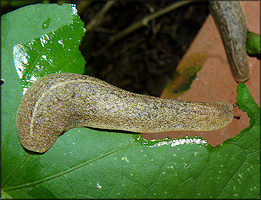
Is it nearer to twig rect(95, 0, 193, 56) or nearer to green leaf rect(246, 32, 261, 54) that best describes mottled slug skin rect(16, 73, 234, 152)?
green leaf rect(246, 32, 261, 54)

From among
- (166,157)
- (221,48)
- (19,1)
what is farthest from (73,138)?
(221,48)

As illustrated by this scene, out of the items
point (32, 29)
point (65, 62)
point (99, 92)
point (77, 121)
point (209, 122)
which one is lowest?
point (209, 122)

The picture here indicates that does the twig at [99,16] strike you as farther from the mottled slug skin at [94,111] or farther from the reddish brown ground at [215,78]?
the mottled slug skin at [94,111]

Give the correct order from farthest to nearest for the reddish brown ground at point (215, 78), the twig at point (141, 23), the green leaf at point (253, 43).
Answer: the twig at point (141, 23), the green leaf at point (253, 43), the reddish brown ground at point (215, 78)

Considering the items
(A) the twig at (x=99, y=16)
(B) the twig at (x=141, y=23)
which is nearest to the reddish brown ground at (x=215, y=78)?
(B) the twig at (x=141, y=23)

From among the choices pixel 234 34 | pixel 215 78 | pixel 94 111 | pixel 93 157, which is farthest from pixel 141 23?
pixel 93 157

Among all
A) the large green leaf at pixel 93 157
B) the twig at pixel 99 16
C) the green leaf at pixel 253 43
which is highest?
the twig at pixel 99 16

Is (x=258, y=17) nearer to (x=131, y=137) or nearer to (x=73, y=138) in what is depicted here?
(x=131, y=137)
